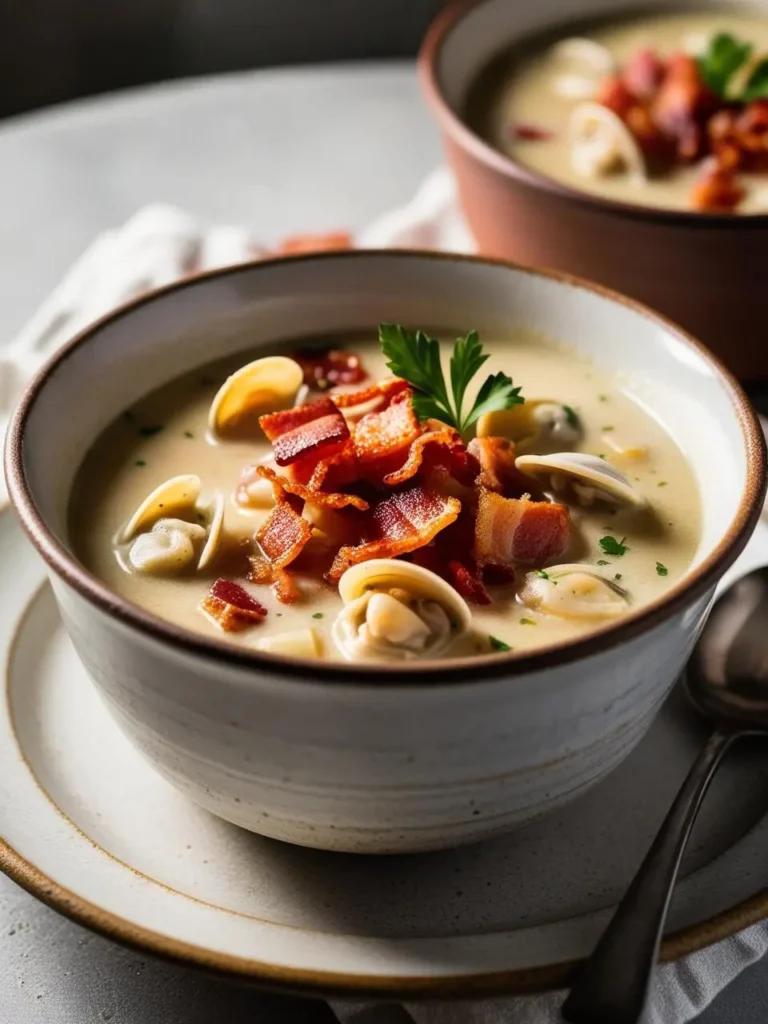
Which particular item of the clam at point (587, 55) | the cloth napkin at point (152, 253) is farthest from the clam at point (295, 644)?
the clam at point (587, 55)

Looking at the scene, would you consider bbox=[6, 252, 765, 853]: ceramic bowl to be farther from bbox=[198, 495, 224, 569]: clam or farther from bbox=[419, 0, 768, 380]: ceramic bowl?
bbox=[419, 0, 768, 380]: ceramic bowl

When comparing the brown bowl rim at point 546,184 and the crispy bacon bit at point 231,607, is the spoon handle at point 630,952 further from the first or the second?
the brown bowl rim at point 546,184

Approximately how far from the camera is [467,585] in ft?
4.51

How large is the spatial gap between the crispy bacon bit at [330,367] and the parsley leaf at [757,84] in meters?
1.12

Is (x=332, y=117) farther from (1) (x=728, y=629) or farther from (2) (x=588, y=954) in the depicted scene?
(2) (x=588, y=954)

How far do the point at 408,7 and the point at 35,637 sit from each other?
134 inches

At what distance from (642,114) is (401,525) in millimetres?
1346

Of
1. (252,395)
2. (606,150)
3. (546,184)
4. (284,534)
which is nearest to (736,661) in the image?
(284,534)

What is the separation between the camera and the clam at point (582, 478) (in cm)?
149

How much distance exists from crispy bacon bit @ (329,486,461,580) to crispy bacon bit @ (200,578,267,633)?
9 centimetres

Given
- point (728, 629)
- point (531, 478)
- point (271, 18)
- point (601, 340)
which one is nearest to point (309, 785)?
point (531, 478)

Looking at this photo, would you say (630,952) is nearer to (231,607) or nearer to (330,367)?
(231,607)

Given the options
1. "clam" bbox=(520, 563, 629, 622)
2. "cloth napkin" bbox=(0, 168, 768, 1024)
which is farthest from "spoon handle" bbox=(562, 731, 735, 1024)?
"cloth napkin" bbox=(0, 168, 768, 1024)

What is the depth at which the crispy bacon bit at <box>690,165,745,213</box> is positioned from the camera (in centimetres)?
230
